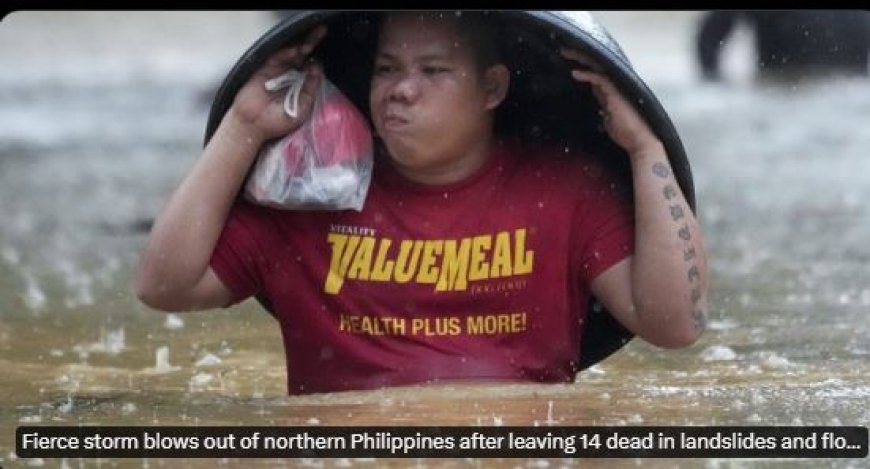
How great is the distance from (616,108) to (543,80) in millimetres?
153

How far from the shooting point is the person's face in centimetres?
549

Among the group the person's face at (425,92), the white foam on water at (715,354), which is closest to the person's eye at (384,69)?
the person's face at (425,92)

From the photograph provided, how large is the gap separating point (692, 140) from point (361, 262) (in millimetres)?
506

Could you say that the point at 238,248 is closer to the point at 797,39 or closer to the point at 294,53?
the point at 294,53

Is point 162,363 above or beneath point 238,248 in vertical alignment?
beneath

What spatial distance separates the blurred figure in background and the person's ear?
295mm

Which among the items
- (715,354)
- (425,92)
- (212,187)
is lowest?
(715,354)

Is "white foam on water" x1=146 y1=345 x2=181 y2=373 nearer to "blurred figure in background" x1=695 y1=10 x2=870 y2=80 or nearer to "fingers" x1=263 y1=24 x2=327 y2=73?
"fingers" x1=263 y1=24 x2=327 y2=73

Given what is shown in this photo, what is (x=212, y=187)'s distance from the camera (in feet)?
18.1

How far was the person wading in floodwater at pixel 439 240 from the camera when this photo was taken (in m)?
5.50
